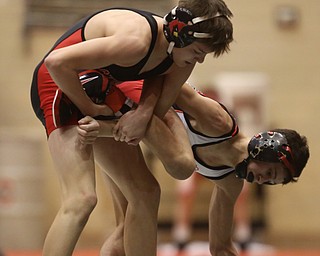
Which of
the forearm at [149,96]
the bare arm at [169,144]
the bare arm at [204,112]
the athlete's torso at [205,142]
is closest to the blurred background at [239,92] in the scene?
the athlete's torso at [205,142]

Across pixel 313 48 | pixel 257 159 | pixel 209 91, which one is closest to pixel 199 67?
pixel 209 91

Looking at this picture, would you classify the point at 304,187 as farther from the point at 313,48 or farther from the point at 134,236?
the point at 134,236

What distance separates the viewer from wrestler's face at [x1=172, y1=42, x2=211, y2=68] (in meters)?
2.95

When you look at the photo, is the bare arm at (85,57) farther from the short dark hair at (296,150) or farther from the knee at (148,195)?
the short dark hair at (296,150)

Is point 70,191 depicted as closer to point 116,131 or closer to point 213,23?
point 116,131

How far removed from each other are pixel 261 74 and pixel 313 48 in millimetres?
501

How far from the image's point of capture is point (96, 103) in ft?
10.1

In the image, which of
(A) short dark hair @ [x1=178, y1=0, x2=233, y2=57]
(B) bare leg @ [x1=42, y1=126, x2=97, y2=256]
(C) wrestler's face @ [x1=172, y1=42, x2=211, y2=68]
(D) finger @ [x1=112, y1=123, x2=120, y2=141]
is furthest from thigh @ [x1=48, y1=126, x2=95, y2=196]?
(A) short dark hair @ [x1=178, y1=0, x2=233, y2=57]

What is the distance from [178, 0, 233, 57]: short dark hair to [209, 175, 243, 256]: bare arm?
722 millimetres

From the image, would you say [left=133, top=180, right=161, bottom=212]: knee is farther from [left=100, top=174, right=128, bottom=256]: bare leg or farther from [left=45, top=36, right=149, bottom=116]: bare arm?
[left=45, top=36, right=149, bottom=116]: bare arm

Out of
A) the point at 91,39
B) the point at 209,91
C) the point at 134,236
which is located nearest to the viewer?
the point at 91,39

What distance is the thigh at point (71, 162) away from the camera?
2.91 metres

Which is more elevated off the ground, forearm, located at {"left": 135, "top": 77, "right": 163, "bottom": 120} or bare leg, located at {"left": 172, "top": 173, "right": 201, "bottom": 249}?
forearm, located at {"left": 135, "top": 77, "right": 163, "bottom": 120}

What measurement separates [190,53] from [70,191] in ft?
2.14
